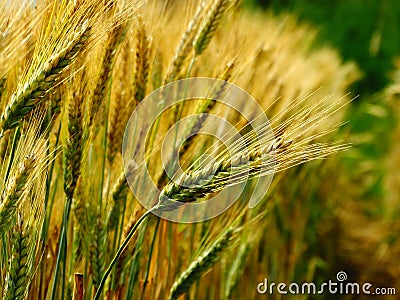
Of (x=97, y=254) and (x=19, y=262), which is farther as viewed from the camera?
(x=97, y=254)

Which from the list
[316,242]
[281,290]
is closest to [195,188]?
[281,290]

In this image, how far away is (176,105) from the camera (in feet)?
3.83

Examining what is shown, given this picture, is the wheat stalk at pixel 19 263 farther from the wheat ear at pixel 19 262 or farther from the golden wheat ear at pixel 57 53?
the golden wheat ear at pixel 57 53

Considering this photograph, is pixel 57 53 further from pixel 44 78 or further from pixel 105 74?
pixel 105 74

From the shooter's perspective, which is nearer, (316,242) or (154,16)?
(154,16)

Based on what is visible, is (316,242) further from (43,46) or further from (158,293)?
(43,46)

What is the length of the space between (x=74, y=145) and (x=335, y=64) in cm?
236

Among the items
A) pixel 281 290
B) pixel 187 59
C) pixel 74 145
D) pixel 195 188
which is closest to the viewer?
pixel 195 188
